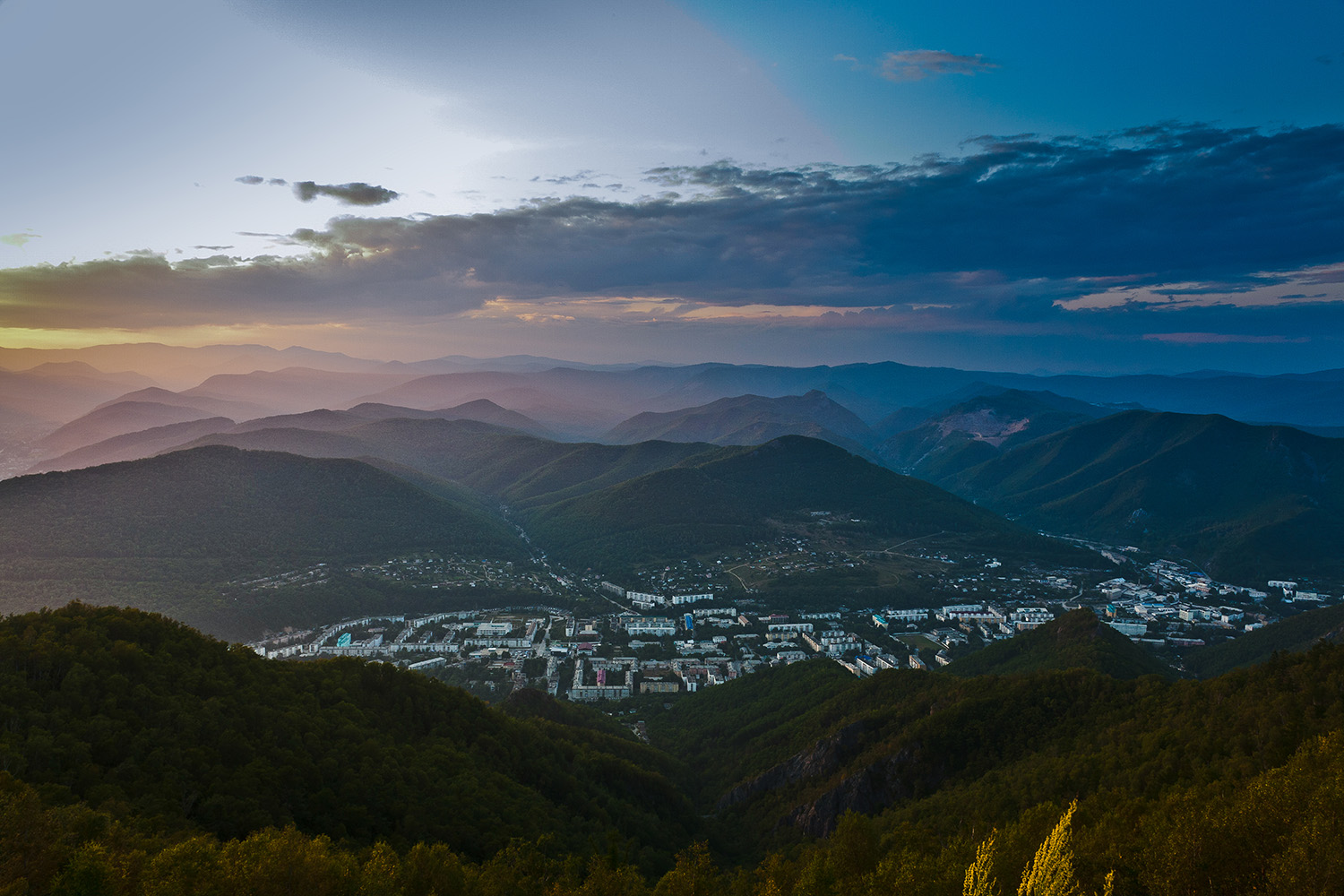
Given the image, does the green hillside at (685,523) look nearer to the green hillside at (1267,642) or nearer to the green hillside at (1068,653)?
the green hillside at (1267,642)

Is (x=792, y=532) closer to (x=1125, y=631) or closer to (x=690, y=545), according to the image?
(x=690, y=545)

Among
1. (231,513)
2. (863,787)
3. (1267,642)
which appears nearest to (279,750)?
(863,787)

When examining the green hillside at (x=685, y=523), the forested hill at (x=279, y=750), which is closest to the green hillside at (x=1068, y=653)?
the forested hill at (x=279, y=750)

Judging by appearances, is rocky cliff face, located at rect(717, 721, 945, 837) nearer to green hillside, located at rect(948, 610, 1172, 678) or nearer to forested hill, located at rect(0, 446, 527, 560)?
green hillside, located at rect(948, 610, 1172, 678)

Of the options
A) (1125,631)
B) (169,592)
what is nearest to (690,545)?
(1125,631)

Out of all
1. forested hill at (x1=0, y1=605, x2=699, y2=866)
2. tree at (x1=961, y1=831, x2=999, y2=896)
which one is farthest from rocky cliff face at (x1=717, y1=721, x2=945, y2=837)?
tree at (x1=961, y1=831, x2=999, y2=896)

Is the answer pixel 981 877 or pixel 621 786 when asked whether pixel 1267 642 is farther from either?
pixel 981 877
